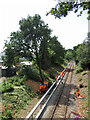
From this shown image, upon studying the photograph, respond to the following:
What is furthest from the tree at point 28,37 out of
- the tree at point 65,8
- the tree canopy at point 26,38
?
the tree at point 65,8

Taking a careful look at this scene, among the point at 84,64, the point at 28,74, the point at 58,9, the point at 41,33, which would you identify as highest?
the point at 41,33

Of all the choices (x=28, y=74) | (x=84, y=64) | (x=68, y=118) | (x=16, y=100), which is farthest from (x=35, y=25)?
(x=84, y=64)

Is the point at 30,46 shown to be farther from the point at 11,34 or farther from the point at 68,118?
the point at 68,118

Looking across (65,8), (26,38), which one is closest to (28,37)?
(26,38)

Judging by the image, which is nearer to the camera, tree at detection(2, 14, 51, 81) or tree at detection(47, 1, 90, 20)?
tree at detection(47, 1, 90, 20)

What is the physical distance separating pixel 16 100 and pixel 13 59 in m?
8.57

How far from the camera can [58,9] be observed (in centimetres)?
500

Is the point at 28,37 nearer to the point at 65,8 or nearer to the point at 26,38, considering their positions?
the point at 26,38

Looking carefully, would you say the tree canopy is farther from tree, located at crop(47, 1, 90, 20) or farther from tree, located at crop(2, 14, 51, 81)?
tree, located at crop(47, 1, 90, 20)

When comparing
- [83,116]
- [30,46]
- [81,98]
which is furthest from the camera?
[30,46]

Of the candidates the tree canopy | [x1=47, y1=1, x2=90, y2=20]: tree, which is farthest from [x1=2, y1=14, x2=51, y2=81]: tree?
[x1=47, y1=1, x2=90, y2=20]: tree

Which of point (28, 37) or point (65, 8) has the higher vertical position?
point (28, 37)

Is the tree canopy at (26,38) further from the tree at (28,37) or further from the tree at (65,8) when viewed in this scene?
the tree at (65,8)

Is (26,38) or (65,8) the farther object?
(26,38)
